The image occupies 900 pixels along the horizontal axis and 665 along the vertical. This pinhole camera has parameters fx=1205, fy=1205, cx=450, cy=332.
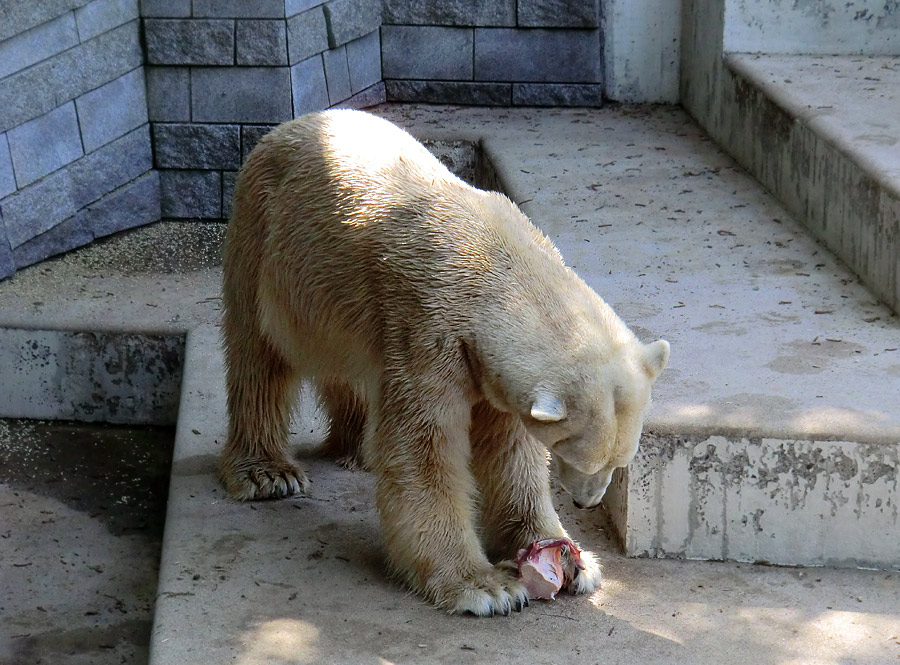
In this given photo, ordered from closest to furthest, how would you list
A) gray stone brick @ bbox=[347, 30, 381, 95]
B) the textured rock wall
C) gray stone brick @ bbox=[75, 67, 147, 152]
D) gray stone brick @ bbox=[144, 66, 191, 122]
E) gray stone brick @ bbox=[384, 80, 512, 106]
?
the textured rock wall → gray stone brick @ bbox=[75, 67, 147, 152] → gray stone brick @ bbox=[144, 66, 191, 122] → gray stone brick @ bbox=[347, 30, 381, 95] → gray stone brick @ bbox=[384, 80, 512, 106]

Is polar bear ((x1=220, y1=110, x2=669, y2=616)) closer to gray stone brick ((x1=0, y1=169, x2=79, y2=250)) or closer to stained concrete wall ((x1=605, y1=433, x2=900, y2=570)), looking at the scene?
stained concrete wall ((x1=605, y1=433, x2=900, y2=570))

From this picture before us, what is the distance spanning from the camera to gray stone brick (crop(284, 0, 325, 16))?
670 centimetres

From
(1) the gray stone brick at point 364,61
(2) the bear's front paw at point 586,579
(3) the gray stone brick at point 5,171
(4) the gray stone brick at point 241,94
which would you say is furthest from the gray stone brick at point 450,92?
(2) the bear's front paw at point 586,579

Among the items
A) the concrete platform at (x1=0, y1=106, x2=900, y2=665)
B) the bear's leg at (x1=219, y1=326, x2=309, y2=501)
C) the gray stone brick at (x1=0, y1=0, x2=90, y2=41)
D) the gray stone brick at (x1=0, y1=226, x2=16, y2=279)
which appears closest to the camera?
the concrete platform at (x1=0, y1=106, x2=900, y2=665)

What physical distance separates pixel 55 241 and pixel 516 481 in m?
3.88

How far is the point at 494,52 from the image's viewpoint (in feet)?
25.3

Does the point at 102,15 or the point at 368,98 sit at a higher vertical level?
the point at 102,15

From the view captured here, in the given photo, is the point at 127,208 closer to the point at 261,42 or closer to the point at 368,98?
the point at 261,42

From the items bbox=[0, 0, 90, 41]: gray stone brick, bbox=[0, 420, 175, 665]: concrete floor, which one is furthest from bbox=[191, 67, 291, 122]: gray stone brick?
bbox=[0, 420, 175, 665]: concrete floor

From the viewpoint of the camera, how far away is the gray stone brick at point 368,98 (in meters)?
7.56

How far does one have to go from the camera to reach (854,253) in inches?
194

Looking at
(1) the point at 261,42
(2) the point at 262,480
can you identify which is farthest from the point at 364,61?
(2) the point at 262,480

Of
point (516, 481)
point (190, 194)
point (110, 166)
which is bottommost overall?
point (190, 194)

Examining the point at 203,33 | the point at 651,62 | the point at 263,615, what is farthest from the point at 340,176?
the point at 651,62
